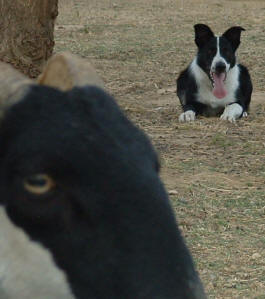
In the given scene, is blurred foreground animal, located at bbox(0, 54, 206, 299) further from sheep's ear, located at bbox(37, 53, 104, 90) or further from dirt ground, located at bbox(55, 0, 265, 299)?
dirt ground, located at bbox(55, 0, 265, 299)

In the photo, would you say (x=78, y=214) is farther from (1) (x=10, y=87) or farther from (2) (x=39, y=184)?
(1) (x=10, y=87)

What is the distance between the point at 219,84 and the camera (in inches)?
488

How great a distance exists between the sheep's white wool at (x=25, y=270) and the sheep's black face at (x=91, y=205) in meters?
0.02

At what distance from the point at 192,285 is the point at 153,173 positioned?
0.36 meters

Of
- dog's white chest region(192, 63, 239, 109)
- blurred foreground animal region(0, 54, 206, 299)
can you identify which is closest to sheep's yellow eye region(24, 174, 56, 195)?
blurred foreground animal region(0, 54, 206, 299)

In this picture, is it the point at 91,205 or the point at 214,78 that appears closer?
the point at 91,205

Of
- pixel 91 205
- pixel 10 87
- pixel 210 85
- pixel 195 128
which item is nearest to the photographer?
pixel 91 205

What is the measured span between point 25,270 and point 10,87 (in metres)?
0.55

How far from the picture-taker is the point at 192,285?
2.60 metres

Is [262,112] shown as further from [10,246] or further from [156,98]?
[10,246]

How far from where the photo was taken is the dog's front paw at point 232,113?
36.8 ft

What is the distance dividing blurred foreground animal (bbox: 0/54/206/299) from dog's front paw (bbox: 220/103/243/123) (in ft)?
28.1

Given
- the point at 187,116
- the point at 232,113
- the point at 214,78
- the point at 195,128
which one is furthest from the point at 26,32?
the point at 214,78

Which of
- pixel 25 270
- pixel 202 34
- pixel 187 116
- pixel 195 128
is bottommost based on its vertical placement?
pixel 187 116
